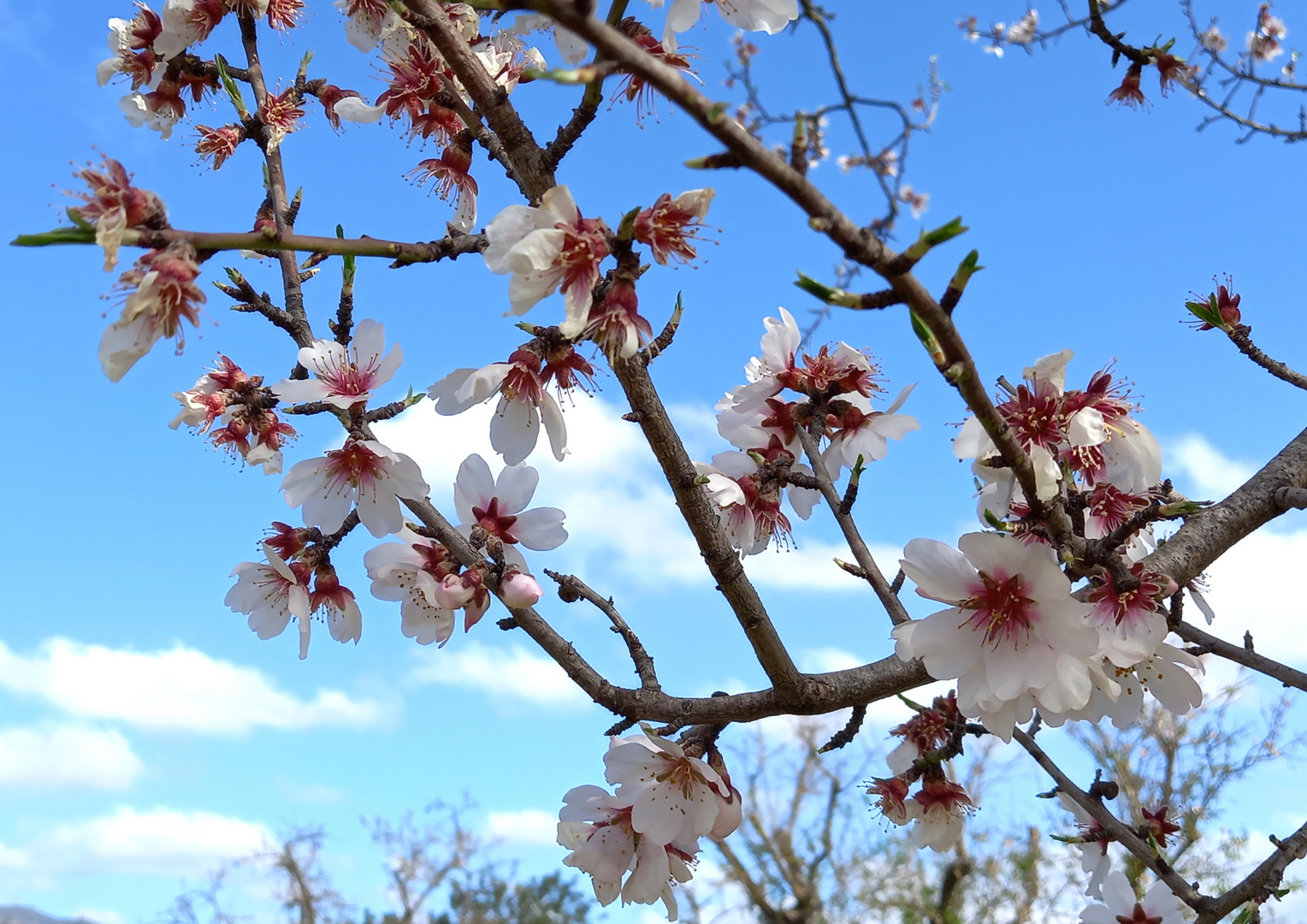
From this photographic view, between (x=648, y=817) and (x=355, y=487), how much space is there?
2.35 ft

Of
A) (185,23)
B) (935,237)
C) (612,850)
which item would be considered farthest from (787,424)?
(185,23)

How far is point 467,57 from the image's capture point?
1.23 m

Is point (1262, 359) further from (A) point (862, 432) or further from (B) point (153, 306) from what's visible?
(B) point (153, 306)

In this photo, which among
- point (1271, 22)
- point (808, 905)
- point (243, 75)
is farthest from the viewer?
point (808, 905)

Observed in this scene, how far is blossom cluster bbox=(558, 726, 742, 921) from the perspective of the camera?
1529mm

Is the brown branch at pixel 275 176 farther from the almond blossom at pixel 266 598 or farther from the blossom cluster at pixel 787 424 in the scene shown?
the blossom cluster at pixel 787 424

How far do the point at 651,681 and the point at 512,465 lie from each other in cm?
42

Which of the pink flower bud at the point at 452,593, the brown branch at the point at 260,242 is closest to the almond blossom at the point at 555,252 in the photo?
the brown branch at the point at 260,242

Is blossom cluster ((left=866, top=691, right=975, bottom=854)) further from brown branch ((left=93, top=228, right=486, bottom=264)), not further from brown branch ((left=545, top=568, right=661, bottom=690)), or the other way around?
brown branch ((left=93, top=228, right=486, bottom=264))

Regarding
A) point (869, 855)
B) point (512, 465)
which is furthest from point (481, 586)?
point (869, 855)

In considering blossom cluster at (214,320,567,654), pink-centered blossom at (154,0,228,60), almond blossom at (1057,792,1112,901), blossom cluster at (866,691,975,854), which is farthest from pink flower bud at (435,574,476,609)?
almond blossom at (1057,792,1112,901)

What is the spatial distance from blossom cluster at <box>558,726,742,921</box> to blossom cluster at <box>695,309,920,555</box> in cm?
46

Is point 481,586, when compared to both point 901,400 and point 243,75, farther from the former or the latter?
point 243,75

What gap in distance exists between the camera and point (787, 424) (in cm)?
184
